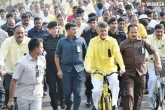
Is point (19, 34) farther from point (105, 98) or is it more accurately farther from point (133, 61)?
point (133, 61)

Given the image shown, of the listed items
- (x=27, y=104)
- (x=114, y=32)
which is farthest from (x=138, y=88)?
(x=27, y=104)

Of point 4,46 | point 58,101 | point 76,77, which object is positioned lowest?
point 58,101

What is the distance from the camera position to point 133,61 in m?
8.31

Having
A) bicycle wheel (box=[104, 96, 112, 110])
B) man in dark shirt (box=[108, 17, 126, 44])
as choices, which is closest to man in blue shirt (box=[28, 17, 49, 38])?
man in dark shirt (box=[108, 17, 126, 44])

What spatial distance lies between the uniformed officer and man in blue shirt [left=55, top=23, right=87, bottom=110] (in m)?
1.79

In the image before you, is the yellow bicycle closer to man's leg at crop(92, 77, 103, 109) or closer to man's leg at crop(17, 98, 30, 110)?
man's leg at crop(92, 77, 103, 109)

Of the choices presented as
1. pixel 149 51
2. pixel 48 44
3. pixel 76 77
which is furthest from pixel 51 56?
pixel 149 51

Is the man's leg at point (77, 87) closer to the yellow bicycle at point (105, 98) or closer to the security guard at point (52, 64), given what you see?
the yellow bicycle at point (105, 98)

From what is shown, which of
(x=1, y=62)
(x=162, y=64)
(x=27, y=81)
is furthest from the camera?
(x=162, y=64)

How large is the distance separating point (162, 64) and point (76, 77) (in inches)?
69.5

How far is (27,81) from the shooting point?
6781mm

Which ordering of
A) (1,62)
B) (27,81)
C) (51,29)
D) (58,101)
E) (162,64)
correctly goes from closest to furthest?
(27,81) → (1,62) → (162,64) → (51,29) → (58,101)

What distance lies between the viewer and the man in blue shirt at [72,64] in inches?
341

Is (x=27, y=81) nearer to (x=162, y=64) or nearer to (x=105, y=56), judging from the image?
(x=105, y=56)
